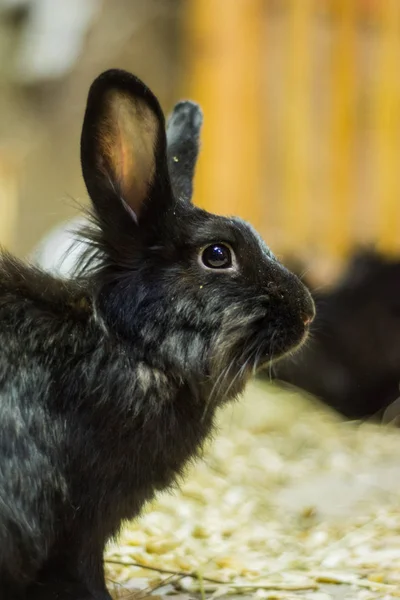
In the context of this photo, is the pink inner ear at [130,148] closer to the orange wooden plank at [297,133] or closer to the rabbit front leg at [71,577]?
the rabbit front leg at [71,577]

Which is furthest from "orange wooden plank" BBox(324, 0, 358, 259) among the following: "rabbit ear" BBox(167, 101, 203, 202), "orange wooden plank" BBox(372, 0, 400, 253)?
"rabbit ear" BBox(167, 101, 203, 202)

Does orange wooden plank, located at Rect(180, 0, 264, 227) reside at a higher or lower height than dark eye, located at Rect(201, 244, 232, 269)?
higher

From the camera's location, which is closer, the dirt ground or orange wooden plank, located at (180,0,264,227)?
the dirt ground

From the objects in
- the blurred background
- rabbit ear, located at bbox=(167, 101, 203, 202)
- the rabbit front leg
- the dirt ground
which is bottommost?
the rabbit front leg

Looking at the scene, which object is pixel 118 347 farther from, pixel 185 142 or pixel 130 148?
pixel 185 142

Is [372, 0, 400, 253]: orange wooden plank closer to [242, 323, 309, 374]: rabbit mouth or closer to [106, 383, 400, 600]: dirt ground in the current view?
[106, 383, 400, 600]: dirt ground

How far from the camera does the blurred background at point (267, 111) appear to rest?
19.5 ft

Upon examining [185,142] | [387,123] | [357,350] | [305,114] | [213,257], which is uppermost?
[387,123]

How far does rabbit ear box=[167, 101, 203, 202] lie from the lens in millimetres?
2559

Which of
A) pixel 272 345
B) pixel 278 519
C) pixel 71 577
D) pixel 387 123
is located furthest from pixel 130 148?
pixel 387 123

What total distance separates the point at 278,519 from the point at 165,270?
148cm

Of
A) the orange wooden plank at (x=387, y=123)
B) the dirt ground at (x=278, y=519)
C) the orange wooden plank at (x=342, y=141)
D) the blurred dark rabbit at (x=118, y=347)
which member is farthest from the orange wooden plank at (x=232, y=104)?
the blurred dark rabbit at (x=118, y=347)

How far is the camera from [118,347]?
206 centimetres

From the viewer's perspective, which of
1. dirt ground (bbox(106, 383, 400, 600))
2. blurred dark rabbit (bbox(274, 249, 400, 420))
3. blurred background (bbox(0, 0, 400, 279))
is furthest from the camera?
blurred background (bbox(0, 0, 400, 279))
